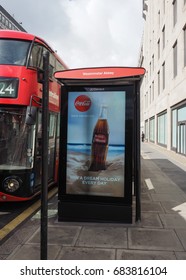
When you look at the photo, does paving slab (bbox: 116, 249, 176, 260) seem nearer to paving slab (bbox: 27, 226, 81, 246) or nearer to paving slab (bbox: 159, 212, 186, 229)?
paving slab (bbox: 27, 226, 81, 246)

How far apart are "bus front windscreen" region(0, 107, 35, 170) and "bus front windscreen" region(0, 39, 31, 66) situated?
1.10 metres

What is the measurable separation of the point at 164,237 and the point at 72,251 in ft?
5.31

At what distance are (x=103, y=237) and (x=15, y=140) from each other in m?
3.01

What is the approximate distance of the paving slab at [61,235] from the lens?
15.1ft

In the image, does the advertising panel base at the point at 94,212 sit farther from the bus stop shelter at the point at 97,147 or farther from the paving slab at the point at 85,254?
the paving slab at the point at 85,254

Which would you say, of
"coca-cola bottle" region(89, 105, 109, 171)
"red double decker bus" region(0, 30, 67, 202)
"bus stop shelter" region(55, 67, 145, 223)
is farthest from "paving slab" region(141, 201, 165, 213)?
"red double decker bus" region(0, 30, 67, 202)

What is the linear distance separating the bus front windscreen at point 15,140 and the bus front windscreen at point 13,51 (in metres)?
1.10

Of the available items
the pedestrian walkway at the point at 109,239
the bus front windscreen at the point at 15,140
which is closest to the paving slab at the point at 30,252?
the pedestrian walkway at the point at 109,239

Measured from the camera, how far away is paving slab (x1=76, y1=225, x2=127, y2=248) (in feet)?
14.8

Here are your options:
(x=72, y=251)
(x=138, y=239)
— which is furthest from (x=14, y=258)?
(x=138, y=239)

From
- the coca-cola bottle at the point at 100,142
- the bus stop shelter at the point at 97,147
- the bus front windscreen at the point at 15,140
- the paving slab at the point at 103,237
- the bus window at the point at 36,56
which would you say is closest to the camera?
the paving slab at the point at 103,237

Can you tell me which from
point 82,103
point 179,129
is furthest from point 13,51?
point 179,129

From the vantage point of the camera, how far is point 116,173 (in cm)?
548

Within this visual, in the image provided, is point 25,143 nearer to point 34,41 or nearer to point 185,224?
point 34,41
